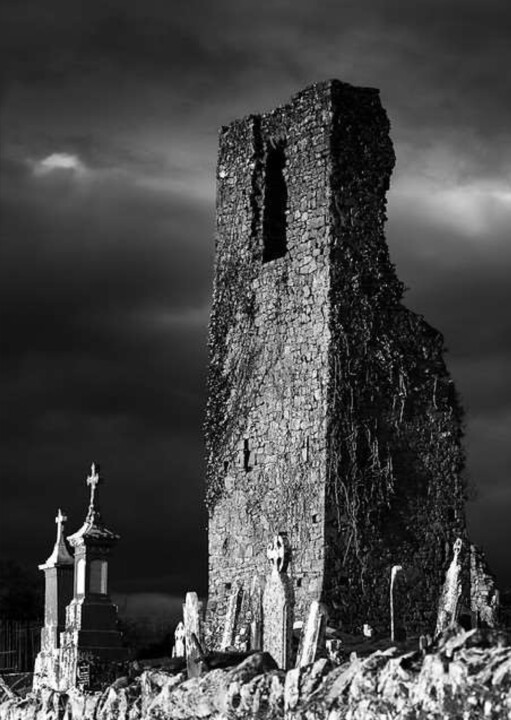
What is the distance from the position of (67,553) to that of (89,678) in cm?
439

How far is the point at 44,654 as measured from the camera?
28.0 m

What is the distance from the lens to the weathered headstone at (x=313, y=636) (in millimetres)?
19375

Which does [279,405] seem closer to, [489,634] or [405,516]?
[405,516]

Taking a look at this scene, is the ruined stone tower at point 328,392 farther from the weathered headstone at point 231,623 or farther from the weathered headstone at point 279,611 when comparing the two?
the weathered headstone at point 279,611

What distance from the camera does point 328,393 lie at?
1187 inches

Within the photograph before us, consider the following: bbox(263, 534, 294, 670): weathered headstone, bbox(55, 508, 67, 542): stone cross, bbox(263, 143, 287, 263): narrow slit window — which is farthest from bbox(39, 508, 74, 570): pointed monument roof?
bbox(263, 534, 294, 670): weathered headstone

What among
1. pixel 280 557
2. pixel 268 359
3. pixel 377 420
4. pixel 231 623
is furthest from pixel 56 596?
pixel 280 557

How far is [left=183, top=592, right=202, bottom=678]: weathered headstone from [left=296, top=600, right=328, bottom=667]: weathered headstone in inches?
49.1

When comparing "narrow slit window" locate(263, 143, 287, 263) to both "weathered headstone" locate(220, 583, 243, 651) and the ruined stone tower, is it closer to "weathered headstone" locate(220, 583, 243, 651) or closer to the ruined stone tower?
the ruined stone tower

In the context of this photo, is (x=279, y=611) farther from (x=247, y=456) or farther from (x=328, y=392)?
(x=247, y=456)

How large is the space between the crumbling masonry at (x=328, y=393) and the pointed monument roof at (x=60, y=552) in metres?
3.19

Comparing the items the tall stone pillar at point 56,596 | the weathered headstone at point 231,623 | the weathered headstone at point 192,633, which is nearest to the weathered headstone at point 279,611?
the weathered headstone at point 192,633

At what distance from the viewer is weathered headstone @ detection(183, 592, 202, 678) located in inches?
788

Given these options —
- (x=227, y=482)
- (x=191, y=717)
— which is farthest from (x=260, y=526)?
(x=191, y=717)
